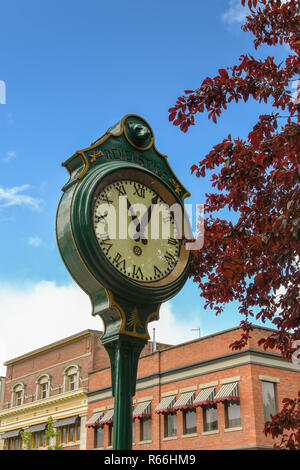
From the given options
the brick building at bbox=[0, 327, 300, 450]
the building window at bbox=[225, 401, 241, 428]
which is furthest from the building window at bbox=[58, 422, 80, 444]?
the building window at bbox=[225, 401, 241, 428]

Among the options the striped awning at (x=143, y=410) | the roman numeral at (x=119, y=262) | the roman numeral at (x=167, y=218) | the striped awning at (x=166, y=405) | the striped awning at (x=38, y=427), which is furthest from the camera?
the striped awning at (x=38, y=427)

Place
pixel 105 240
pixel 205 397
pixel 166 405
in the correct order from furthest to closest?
1. pixel 166 405
2. pixel 205 397
3. pixel 105 240

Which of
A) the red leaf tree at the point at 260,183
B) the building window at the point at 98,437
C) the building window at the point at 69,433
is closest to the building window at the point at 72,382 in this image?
the building window at the point at 69,433

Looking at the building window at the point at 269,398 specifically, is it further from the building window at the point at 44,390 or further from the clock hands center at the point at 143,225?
the clock hands center at the point at 143,225

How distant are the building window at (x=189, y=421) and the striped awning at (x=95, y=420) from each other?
6503mm

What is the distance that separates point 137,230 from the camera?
462 centimetres

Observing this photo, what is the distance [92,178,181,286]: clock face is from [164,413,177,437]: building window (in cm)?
2295

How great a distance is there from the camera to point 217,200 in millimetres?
6750

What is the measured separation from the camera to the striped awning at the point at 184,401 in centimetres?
2511

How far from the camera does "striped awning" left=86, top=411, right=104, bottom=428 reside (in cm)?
3059

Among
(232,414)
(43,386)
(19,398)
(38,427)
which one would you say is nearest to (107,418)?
(232,414)

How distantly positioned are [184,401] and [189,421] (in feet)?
3.20

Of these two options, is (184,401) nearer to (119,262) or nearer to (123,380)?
(123,380)
